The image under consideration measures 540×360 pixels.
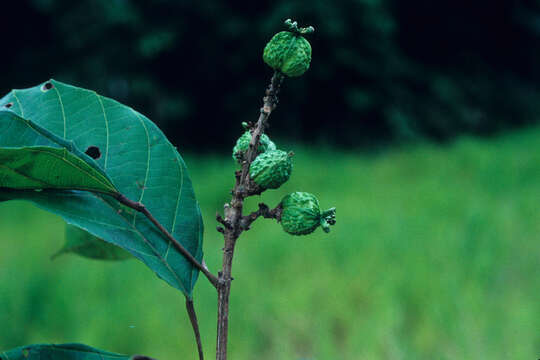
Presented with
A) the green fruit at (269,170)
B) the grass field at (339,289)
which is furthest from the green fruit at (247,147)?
the grass field at (339,289)

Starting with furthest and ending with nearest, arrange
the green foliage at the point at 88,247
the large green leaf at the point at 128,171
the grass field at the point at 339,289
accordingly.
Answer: the grass field at the point at 339,289, the green foliage at the point at 88,247, the large green leaf at the point at 128,171

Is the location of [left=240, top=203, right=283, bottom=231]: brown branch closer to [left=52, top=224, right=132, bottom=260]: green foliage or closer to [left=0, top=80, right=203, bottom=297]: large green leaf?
[left=0, top=80, right=203, bottom=297]: large green leaf

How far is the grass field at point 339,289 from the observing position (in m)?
3.41

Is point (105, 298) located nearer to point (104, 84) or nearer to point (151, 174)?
point (151, 174)

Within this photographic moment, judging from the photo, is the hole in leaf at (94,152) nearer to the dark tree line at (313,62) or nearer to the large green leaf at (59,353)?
the large green leaf at (59,353)

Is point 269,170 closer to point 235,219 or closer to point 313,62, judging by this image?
point 235,219

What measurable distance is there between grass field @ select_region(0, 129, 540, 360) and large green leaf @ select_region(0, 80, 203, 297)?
7.93 feet

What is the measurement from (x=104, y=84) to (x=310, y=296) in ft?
27.9

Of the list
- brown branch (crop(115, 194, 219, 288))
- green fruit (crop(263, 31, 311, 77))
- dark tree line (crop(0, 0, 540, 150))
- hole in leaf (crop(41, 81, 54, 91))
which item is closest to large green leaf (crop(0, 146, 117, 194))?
brown branch (crop(115, 194, 219, 288))

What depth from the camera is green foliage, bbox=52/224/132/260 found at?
3.11 ft

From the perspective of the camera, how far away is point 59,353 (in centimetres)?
67

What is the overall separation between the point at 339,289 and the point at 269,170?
347 cm

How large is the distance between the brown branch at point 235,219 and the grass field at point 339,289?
8.32 ft

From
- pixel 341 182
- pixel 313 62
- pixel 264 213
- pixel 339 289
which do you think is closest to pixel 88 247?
pixel 264 213
